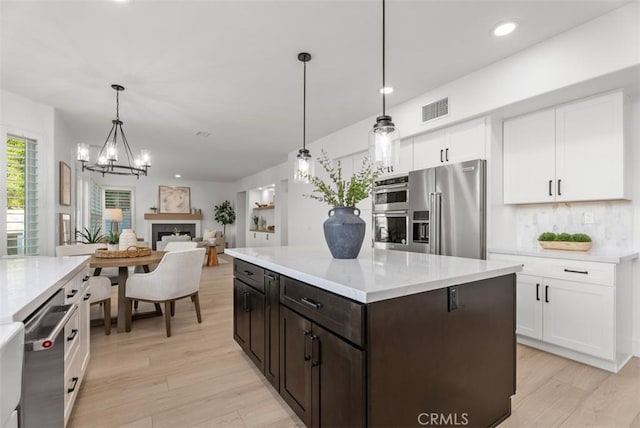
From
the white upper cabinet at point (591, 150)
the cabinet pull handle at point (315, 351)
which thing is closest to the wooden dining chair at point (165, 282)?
the cabinet pull handle at point (315, 351)

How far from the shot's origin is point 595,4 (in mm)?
2049

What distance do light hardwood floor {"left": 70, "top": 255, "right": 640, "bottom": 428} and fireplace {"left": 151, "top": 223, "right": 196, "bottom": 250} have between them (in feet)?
24.9

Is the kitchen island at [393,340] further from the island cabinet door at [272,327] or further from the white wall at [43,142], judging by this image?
the white wall at [43,142]

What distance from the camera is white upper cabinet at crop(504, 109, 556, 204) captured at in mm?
2809

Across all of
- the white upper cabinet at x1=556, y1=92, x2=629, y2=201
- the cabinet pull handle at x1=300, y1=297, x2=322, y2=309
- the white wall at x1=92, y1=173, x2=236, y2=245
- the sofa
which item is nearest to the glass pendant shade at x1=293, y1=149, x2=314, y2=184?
the cabinet pull handle at x1=300, y1=297, x2=322, y2=309

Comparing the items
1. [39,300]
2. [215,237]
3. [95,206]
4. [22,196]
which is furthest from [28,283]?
[95,206]

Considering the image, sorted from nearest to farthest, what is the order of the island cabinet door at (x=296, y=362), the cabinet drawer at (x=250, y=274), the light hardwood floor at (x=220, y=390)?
the island cabinet door at (x=296, y=362), the light hardwood floor at (x=220, y=390), the cabinet drawer at (x=250, y=274)

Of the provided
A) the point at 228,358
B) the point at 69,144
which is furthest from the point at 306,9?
the point at 69,144

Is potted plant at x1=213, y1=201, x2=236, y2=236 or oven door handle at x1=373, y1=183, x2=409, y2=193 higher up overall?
oven door handle at x1=373, y1=183, x2=409, y2=193

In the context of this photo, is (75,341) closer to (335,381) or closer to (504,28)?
(335,381)

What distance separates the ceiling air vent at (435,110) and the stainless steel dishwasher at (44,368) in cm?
343

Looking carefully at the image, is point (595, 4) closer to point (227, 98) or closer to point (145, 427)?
point (227, 98)

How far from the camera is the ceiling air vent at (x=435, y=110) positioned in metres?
3.24

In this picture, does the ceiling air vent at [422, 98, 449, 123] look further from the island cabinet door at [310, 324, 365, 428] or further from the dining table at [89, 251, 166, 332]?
the dining table at [89, 251, 166, 332]
